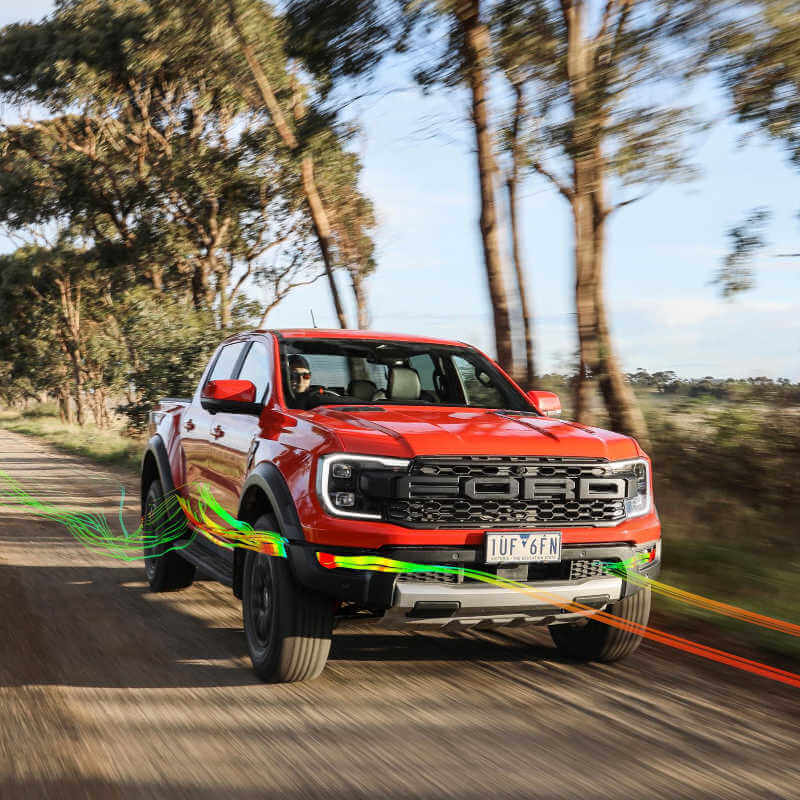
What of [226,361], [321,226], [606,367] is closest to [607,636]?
[226,361]

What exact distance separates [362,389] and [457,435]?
1.33 m

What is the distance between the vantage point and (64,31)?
24.0 m

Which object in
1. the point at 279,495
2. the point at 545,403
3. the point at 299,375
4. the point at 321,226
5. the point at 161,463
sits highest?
the point at 321,226

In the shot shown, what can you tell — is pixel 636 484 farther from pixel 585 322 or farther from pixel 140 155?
pixel 140 155

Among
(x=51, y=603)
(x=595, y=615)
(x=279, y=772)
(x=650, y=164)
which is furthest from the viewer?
(x=650, y=164)

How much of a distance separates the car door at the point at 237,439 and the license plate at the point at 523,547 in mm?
1540

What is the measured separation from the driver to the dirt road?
151 centimetres

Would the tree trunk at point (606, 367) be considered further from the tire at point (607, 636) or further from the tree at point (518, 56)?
the tire at point (607, 636)

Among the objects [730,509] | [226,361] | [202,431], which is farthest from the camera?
Answer: [730,509]

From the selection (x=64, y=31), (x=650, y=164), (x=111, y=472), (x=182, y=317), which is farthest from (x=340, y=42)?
(x=64, y=31)

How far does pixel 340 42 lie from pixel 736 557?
815 cm

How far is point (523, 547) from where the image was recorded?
4406 millimetres

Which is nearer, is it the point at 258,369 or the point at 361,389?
the point at 361,389

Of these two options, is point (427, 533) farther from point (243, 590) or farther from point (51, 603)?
point (51, 603)
